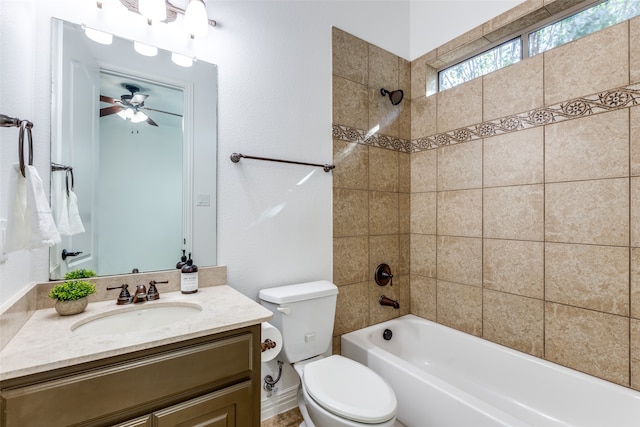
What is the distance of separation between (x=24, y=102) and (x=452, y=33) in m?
2.45

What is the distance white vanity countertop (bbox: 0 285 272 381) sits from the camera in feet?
2.55

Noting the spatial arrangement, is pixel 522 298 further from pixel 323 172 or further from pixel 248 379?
pixel 248 379

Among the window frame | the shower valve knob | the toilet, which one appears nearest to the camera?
the toilet

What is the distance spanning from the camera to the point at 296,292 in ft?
5.31

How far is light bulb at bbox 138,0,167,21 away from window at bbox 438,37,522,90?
1920mm

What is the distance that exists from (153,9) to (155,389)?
150 cm

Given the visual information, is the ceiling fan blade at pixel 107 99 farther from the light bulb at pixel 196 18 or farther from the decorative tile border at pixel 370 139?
the decorative tile border at pixel 370 139

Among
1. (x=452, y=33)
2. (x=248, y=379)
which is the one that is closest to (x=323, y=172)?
(x=248, y=379)

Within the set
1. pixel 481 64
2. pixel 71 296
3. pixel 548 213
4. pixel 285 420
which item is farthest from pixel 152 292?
pixel 481 64

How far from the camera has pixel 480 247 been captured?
197 cm

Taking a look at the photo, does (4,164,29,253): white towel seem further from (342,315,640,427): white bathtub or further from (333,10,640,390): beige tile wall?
(342,315,640,427): white bathtub

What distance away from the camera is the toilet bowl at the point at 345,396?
1166mm

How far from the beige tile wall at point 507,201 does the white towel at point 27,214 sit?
1.44 m

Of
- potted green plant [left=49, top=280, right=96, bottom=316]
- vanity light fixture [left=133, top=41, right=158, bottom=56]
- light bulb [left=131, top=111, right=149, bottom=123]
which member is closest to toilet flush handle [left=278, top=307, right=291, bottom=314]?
potted green plant [left=49, top=280, right=96, bottom=316]
